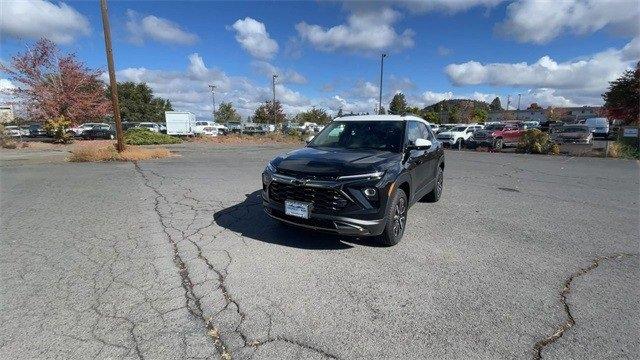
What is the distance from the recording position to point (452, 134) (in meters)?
23.2

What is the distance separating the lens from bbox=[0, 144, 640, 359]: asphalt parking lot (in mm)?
2412

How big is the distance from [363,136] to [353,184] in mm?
1582

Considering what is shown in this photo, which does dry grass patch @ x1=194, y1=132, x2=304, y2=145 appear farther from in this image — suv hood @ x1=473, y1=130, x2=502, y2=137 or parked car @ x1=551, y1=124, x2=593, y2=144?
parked car @ x1=551, y1=124, x2=593, y2=144

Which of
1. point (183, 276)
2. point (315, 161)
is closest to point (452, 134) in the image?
point (315, 161)

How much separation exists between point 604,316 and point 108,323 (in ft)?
13.3

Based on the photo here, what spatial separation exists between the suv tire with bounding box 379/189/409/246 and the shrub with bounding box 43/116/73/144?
1109 inches

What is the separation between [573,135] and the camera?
57.4 feet

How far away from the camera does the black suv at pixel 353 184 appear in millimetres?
3676

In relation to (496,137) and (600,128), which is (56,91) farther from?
(600,128)

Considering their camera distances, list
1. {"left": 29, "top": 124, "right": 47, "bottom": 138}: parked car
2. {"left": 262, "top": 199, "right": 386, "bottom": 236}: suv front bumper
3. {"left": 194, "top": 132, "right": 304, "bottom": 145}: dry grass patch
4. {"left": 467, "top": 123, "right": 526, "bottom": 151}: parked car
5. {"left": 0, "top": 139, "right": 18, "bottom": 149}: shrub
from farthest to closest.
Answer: {"left": 29, "top": 124, "right": 47, "bottom": 138}: parked car, {"left": 194, "top": 132, "right": 304, "bottom": 145}: dry grass patch, {"left": 467, "top": 123, "right": 526, "bottom": 151}: parked car, {"left": 0, "top": 139, "right": 18, "bottom": 149}: shrub, {"left": 262, "top": 199, "right": 386, "bottom": 236}: suv front bumper

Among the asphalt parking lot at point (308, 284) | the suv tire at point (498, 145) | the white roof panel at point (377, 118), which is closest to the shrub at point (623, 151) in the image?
the suv tire at point (498, 145)

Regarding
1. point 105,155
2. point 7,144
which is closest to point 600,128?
point 105,155

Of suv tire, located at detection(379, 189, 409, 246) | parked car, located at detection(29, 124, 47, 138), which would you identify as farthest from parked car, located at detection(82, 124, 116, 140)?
suv tire, located at detection(379, 189, 409, 246)

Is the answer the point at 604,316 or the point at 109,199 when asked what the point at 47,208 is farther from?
the point at 604,316
